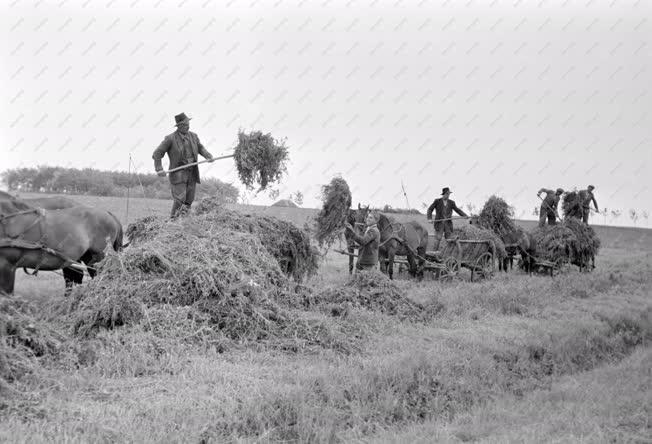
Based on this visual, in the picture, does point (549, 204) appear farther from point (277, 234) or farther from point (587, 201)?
point (277, 234)

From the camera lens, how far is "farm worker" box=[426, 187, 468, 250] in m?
17.6

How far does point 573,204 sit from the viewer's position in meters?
20.2

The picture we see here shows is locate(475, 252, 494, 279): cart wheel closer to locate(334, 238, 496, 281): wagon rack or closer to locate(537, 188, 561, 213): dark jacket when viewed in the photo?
locate(334, 238, 496, 281): wagon rack

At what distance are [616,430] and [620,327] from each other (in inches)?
225

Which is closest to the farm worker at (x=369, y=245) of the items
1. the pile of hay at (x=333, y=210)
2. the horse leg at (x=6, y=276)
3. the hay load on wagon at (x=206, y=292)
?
the pile of hay at (x=333, y=210)

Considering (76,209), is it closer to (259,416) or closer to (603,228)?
(259,416)

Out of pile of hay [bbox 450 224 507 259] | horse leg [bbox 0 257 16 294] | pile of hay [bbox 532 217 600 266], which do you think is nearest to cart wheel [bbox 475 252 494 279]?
pile of hay [bbox 450 224 507 259]

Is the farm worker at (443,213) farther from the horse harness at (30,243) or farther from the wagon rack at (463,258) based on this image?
the horse harness at (30,243)

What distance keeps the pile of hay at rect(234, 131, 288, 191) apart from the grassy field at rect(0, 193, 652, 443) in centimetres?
265

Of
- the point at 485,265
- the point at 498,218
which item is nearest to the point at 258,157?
the point at 485,265

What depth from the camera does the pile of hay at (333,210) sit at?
542 inches

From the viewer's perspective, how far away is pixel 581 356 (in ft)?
28.8

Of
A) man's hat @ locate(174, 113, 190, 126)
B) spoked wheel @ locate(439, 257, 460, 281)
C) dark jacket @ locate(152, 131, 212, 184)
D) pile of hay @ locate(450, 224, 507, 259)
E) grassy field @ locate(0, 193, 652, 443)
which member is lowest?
grassy field @ locate(0, 193, 652, 443)

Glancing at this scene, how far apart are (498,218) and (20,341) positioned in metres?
15.0
